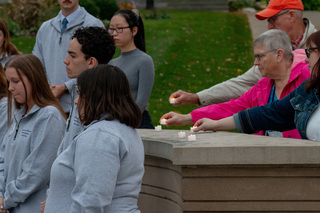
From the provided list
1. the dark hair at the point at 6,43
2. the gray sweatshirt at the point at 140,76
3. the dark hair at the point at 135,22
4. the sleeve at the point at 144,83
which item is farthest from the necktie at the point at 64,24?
the sleeve at the point at 144,83

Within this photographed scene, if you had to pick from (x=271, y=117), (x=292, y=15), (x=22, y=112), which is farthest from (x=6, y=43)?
(x=271, y=117)

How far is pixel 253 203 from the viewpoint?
3340 mm

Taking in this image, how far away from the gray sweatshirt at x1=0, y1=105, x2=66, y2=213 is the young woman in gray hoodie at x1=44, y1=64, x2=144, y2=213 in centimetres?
73

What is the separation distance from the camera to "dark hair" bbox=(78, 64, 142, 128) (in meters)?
3.07

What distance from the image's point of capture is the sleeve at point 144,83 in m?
5.16

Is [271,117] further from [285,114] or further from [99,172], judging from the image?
[99,172]

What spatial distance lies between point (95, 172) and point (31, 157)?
1.11 m

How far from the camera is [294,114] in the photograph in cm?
373

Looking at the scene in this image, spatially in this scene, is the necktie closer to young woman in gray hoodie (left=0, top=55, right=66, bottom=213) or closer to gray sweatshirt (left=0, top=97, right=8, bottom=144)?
gray sweatshirt (left=0, top=97, right=8, bottom=144)

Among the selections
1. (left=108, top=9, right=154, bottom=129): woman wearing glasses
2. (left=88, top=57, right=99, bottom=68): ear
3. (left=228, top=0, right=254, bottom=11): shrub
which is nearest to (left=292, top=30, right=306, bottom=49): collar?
(left=108, top=9, right=154, bottom=129): woman wearing glasses

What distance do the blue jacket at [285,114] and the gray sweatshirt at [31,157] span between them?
47.3 inches

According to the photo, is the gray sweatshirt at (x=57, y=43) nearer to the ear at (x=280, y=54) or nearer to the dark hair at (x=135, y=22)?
the dark hair at (x=135, y=22)

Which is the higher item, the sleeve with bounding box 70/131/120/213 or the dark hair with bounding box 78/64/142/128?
the dark hair with bounding box 78/64/142/128

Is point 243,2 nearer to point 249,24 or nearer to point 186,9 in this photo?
point 186,9
